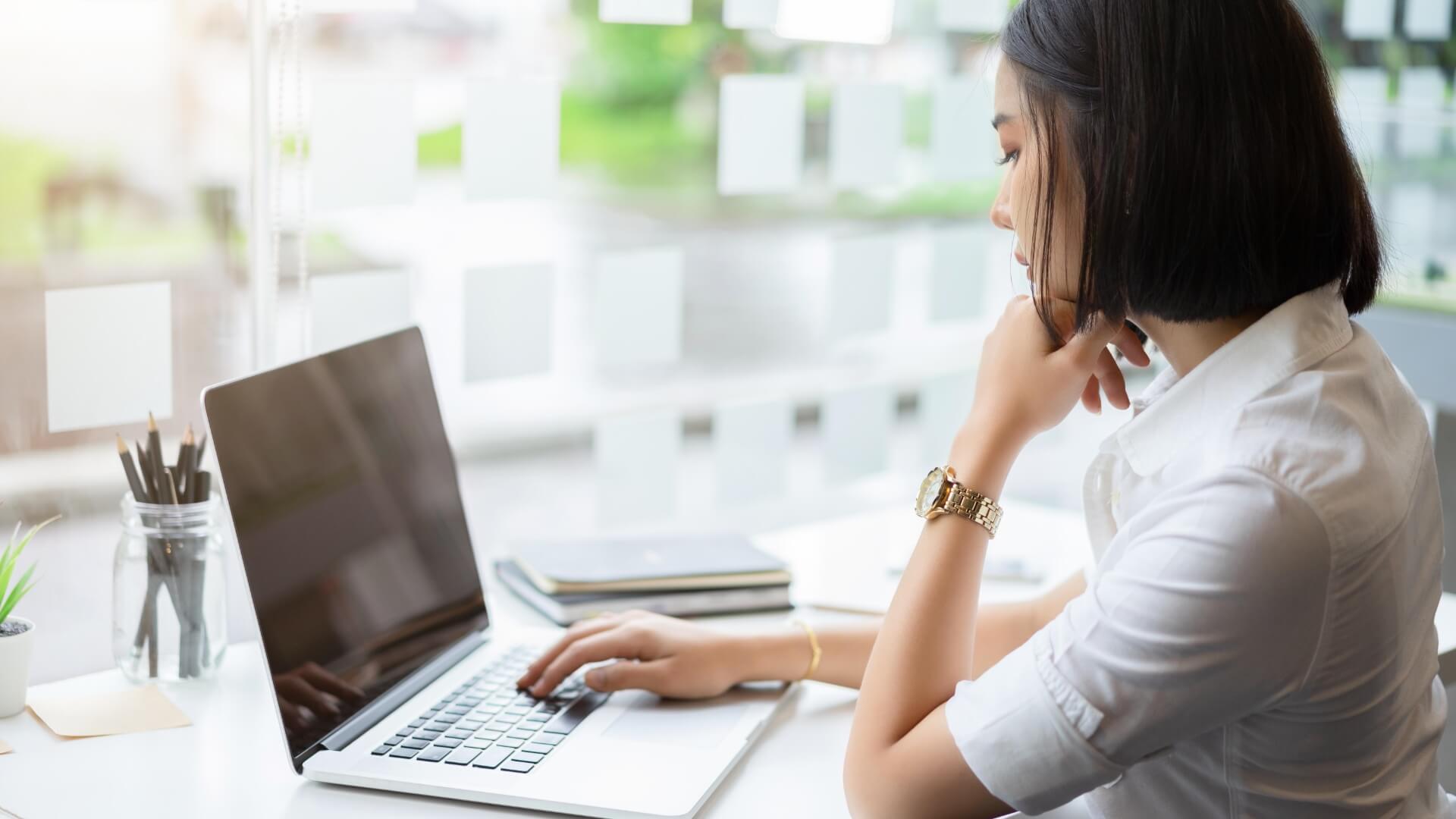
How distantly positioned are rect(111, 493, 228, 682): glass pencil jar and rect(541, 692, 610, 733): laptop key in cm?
33

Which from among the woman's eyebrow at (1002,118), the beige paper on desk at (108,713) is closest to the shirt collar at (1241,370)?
the woman's eyebrow at (1002,118)

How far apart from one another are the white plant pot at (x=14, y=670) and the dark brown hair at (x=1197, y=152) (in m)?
0.84

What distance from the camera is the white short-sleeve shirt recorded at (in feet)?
2.49

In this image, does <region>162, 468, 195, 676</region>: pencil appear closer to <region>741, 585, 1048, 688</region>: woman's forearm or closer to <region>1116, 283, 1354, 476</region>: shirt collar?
<region>741, 585, 1048, 688</region>: woman's forearm

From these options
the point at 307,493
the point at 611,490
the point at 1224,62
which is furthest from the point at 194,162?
the point at 1224,62

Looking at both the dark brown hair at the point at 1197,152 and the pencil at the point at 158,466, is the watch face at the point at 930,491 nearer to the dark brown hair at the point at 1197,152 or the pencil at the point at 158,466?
the dark brown hair at the point at 1197,152

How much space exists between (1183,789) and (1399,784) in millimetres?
139

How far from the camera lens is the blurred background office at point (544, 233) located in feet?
3.91

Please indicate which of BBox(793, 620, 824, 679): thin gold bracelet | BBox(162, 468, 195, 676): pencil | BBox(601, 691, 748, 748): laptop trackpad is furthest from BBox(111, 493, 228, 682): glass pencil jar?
BBox(793, 620, 824, 679): thin gold bracelet

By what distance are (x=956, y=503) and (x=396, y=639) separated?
469mm

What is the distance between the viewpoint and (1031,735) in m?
0.79

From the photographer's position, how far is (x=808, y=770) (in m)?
1.01

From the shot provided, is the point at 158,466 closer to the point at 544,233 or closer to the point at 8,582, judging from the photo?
the point at 8,582

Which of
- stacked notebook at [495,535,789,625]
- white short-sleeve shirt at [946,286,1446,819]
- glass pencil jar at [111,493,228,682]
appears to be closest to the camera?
white short-sleeve shirt at [946,286,1446,819]
